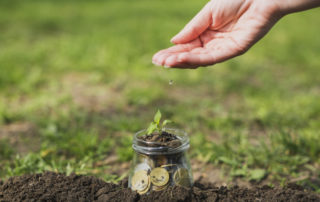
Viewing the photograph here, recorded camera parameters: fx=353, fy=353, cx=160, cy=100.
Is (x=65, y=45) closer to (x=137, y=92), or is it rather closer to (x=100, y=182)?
(x=137, y=92)

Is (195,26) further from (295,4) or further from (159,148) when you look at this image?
(159,148)

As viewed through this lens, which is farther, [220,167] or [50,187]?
[220,167]

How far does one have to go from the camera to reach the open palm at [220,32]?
8.68ft

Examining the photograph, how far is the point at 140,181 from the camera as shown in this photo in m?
2.36

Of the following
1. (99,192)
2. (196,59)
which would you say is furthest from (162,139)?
(196,59)

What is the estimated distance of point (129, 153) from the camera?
3439 mm

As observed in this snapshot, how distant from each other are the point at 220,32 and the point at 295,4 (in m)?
0.68

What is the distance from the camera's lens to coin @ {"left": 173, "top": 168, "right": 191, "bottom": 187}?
7.69 feet

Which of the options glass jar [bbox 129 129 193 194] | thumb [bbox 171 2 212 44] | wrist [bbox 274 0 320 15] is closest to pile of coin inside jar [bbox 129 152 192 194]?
glass jar [bbox 129 129 193 194]

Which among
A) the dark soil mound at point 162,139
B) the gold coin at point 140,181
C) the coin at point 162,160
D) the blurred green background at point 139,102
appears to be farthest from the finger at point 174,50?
the blurred green background at point 139,102

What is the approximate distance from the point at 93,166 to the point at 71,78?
2.78 m

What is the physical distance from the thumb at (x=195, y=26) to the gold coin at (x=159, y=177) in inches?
45.7

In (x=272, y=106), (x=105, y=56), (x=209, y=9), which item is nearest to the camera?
(x=209, y=9)

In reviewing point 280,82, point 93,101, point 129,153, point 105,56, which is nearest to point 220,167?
point 129,153
